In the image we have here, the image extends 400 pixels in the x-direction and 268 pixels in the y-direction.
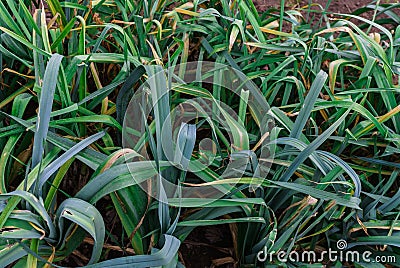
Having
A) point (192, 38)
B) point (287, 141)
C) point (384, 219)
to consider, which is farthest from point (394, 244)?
point (192, 38)

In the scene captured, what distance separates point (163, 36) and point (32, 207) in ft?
2.00

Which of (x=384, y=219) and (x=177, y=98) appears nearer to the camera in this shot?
(x=384, y=219)

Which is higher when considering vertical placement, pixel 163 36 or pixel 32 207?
pixel 163 36

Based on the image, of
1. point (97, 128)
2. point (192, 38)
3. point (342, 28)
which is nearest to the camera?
point (97, 128)

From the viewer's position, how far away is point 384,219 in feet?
3.74

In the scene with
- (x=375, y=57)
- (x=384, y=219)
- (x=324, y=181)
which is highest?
(x=375, y=57)

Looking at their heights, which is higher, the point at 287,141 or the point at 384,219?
the point at 287,141

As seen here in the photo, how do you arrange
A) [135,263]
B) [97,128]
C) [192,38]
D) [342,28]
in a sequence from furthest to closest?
[192,38] → [342,28] → [97,128] → [135,263]

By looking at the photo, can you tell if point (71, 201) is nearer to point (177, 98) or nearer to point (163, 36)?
point (177, 98)

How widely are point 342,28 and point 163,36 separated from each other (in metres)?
0.45

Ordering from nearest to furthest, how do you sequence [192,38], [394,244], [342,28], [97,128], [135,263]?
[135,263]
[394,244]
[97,128]
[342,28]
[192,38]

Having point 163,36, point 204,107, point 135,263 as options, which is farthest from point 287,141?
point 163,36

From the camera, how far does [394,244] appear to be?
1059 mm

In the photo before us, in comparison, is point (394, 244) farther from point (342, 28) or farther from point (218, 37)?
point (218, 37)
